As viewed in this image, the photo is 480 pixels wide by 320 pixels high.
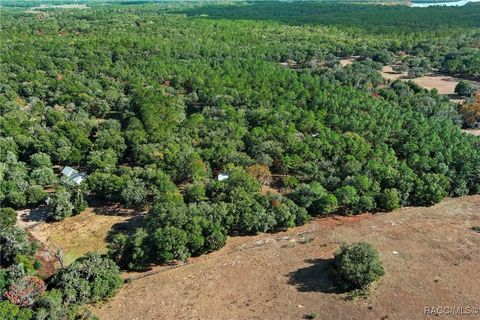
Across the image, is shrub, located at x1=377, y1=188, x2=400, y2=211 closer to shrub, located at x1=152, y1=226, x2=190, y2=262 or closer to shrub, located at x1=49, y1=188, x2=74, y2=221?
shrub, located at x1=152, y1=226, x2=190, y2=262

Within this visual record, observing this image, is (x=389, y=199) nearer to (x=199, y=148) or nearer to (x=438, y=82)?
(x=199, y=148)

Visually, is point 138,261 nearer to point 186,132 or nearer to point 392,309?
point 392,309

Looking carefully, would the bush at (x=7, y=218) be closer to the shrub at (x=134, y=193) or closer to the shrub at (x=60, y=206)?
the shrub at (x=60, y=206)

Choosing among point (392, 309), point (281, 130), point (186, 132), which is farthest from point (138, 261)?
point (281, 130)

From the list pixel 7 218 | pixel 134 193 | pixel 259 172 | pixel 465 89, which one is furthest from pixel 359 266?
pixel 465 89

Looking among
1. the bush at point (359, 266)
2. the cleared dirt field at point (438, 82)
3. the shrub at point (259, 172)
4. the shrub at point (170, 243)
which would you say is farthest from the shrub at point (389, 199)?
the cleared dirt field at point (438, 82)

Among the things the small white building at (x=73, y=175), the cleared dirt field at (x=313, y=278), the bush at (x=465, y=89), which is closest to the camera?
the cleared dirt field at (x=313, y=278)
